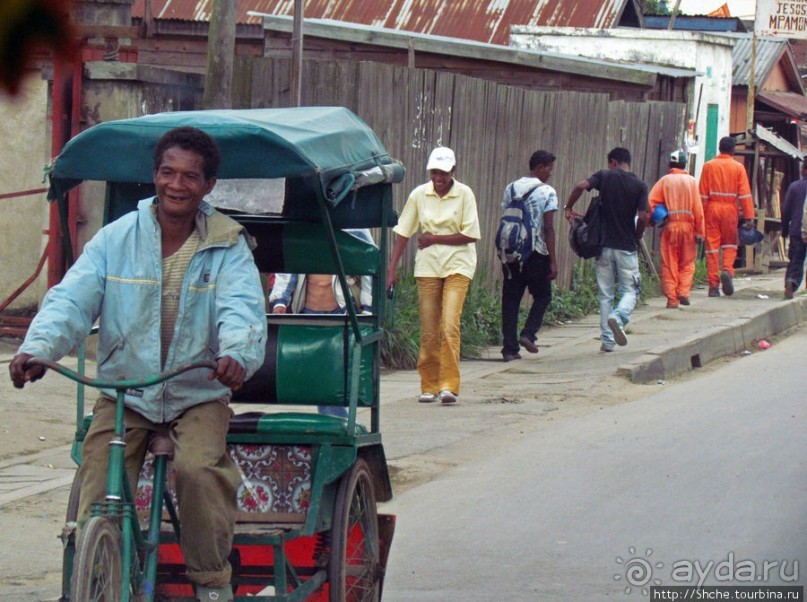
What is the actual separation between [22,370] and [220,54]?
21.7ft

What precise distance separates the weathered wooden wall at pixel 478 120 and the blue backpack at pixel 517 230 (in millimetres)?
1112

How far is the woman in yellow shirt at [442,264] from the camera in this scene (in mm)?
9523

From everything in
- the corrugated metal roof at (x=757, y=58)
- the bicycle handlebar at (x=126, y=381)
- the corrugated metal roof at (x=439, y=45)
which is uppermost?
the corrugated metal roof at (x=757, y=58)

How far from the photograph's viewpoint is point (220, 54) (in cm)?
957

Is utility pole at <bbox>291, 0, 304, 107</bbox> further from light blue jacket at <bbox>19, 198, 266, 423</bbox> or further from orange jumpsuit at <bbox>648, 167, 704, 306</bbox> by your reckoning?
light blue jacket at <bbox>19, 198, 266, 423</bbox>

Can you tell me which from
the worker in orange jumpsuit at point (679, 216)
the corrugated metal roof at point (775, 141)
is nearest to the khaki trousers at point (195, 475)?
the worker in orange jumpsuit at point (679, 216)

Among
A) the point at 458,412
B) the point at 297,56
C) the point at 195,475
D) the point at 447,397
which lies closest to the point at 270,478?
the point at 195,475

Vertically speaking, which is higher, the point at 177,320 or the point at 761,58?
the point at 761,58

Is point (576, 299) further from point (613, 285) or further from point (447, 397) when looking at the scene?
point (447, 397)

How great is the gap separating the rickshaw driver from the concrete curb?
301 inches

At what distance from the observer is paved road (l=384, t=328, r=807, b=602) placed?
5207 mm

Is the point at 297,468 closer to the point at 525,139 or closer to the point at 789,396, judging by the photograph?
the point at 789,396

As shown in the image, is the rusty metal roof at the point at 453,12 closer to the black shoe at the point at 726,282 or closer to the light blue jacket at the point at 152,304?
the black shoe at the point at 726,282

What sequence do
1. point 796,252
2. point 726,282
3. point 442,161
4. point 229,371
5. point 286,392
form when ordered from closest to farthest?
point 229,371 → point 286,392 → point 442,161 → point 796,252 → point 726,282
